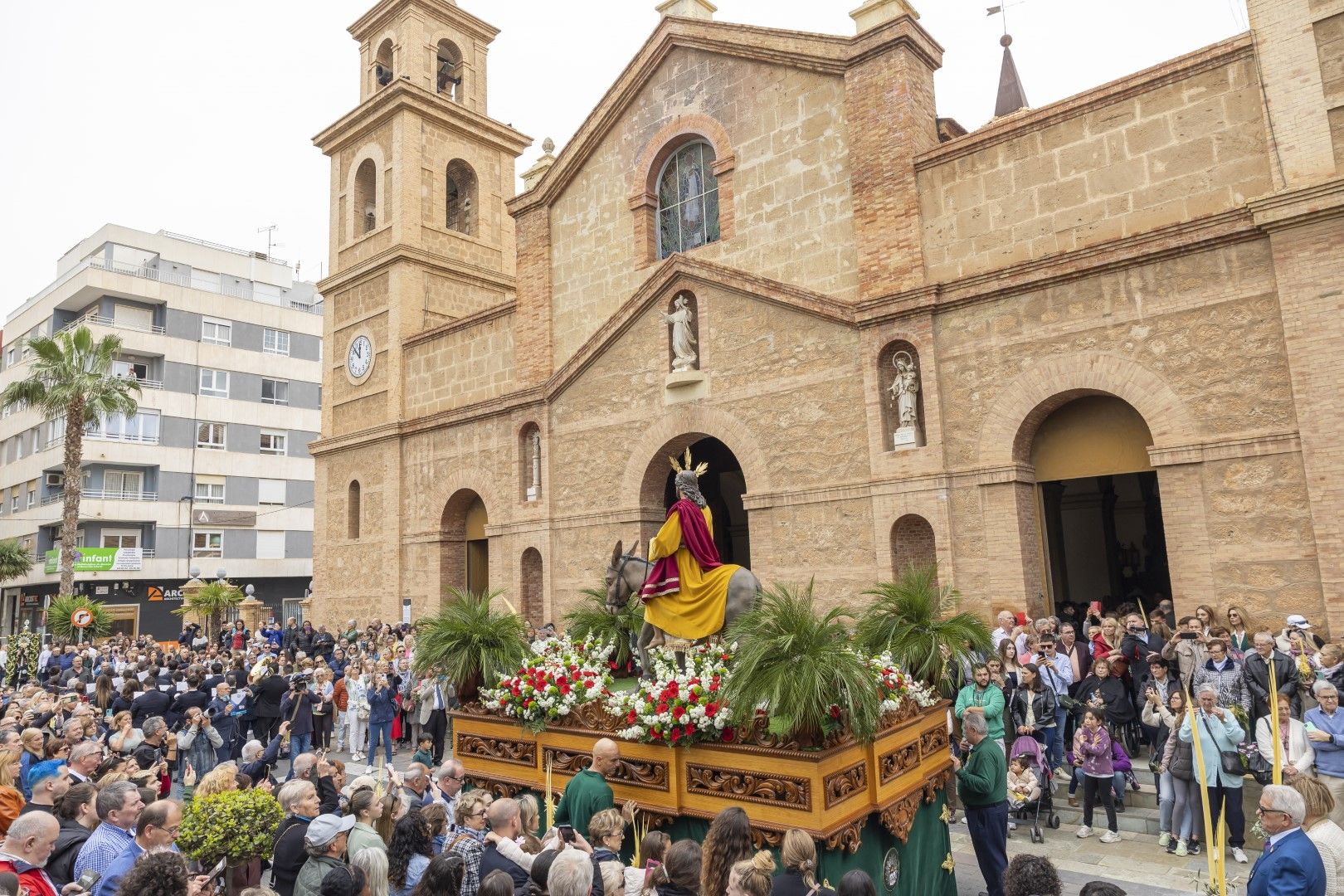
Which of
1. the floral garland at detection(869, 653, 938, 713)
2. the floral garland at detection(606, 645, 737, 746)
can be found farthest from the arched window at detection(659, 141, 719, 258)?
the floral garland at detection(606, 645, 737, 746)

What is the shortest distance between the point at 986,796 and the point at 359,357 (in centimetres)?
2349

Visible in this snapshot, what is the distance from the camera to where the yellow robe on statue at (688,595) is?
910 cm

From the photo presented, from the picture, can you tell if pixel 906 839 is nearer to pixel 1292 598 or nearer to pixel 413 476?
pixel 1292 598

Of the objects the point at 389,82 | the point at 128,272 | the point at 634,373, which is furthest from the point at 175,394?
the point at 634,373

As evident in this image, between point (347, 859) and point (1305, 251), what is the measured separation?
13365mm

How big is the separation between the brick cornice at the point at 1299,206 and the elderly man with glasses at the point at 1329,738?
678 centimetres

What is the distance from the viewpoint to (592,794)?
679cm

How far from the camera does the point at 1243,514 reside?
489 inches

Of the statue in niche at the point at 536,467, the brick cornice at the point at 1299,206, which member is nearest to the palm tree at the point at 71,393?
the statue in niche at the point at 536,467

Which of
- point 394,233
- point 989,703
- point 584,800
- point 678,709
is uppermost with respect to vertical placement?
point 394,233

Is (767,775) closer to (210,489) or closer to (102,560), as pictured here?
(102,560)

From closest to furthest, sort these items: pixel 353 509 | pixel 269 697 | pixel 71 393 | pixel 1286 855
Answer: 1. pixel 1286 855
2. pixel 269 697
3. pixel 353 509
4. pixel 71 393

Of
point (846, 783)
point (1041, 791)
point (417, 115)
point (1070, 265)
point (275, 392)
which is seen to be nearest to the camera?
point (846, 783)

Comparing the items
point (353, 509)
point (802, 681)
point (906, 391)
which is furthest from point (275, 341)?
point (802, 681)
